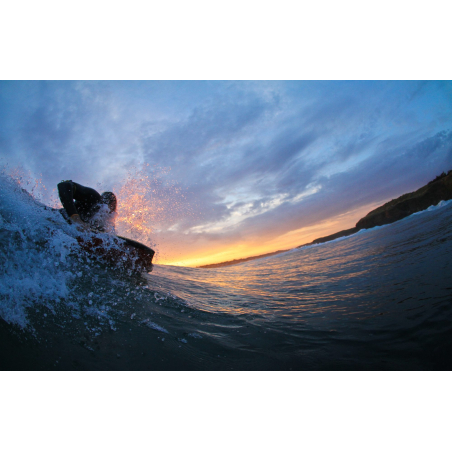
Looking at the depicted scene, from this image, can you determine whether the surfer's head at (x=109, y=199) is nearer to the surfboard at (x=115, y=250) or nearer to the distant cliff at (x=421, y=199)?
the surfboard at (x=115, y=250)

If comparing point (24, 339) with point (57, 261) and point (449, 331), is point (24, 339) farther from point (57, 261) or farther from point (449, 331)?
point (449, 331)

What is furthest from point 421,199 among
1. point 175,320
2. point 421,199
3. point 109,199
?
point 109,199

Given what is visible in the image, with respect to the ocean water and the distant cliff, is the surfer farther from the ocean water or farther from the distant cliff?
the distant cliff

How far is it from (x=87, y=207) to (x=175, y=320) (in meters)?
3.31

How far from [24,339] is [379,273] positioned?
599 cm

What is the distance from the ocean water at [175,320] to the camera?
183cm

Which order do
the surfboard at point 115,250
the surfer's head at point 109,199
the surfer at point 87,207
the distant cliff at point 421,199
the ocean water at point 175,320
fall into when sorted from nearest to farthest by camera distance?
the ocean water at point 175,320 < the surfboard at point 115,250 < the surfer at point 87,207 < the surfer's head at point 109,199 < the distant cliff at point 421,199

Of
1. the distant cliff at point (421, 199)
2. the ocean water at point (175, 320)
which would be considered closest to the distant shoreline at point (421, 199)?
the distant cliff at point (421, 199)

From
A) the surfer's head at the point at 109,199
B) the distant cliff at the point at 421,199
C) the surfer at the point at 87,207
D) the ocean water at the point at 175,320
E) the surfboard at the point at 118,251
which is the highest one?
the distant cliff at the point at 421,199

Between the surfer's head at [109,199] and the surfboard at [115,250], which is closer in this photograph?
the surfboard at [115,250]

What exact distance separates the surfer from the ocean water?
0.89ft

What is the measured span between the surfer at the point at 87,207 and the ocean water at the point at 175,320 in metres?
0.27

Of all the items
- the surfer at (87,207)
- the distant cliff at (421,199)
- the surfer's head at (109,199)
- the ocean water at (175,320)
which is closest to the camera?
the ocean water at (175,320)

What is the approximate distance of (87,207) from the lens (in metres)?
4.22
